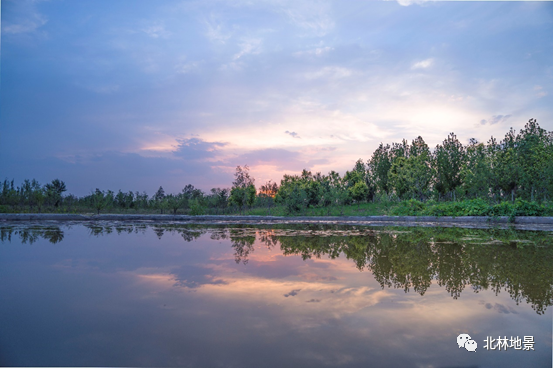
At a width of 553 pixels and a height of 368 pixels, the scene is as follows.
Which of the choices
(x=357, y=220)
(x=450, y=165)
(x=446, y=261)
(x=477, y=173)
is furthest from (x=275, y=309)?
(x=450, y=165)

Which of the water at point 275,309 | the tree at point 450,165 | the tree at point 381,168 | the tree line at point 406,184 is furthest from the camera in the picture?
the tree at point 381,168

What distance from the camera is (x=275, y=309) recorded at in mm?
4047

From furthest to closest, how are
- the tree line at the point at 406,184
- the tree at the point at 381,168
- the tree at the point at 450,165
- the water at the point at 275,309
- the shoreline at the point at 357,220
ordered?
1. the tree at the point at 381,168
2. the tree at the point at 450,165
3. the tree line at the point at 406,184
4. the shoreline at the point at 357,220
5. the water at the point at 275,309

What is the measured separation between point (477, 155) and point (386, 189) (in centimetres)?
932

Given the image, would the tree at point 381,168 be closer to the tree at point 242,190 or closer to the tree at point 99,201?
the tree at point 242,190

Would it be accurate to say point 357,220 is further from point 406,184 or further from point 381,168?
point 381,168

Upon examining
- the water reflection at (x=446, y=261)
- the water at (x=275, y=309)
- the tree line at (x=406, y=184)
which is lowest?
the water at (x=275, y=309)

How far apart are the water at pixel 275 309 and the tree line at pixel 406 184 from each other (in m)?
18.4

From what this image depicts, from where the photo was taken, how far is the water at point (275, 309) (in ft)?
9.45

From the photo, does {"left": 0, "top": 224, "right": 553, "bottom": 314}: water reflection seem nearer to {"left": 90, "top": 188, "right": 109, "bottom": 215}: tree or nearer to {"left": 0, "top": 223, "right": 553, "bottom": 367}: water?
{"left": 0, "top": 223, "right": 553, "bottom": 367}: water

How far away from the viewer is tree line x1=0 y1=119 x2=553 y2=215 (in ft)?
74.9

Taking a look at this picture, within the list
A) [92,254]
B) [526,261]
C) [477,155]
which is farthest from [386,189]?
[92,254]

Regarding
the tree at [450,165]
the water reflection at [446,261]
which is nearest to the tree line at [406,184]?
the tree at [450,165]

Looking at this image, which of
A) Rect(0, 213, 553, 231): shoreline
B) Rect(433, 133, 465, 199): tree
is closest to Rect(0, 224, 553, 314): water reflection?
Rect(0, 213, 553, 231): shoreline
